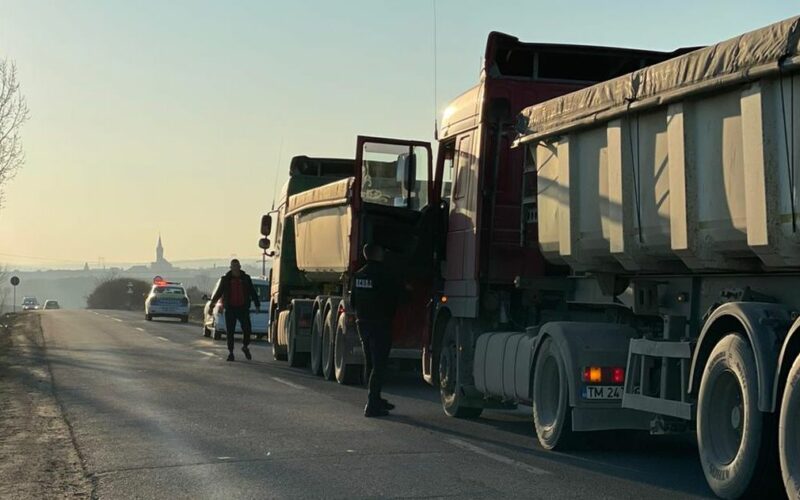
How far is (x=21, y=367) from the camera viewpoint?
21047mm

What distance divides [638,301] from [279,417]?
186 inches

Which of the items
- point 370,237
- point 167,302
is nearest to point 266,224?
point 370,237

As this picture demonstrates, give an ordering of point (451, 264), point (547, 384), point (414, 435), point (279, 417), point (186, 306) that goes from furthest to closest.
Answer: point (186, 306)
point (451, 264)
point (279, 417)
point (414, 435)
point (547, 384)

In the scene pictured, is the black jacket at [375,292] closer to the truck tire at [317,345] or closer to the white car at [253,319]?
the truck tire at [317,345]

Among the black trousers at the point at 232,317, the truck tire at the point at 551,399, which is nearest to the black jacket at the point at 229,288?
the black trousers at the point at 232,317

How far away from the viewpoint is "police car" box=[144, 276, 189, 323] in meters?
49.1

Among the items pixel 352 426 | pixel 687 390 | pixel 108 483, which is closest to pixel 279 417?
pixel 352 426

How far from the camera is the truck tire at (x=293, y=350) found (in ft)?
68.0

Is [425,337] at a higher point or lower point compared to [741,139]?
lower

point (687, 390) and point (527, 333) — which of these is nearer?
point (687, 390)

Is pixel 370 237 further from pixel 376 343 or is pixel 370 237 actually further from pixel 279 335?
pixel 279 335

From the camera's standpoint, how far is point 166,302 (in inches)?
1934

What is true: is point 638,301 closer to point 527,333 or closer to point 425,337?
point 527,333

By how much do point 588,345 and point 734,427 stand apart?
7.33 feet
